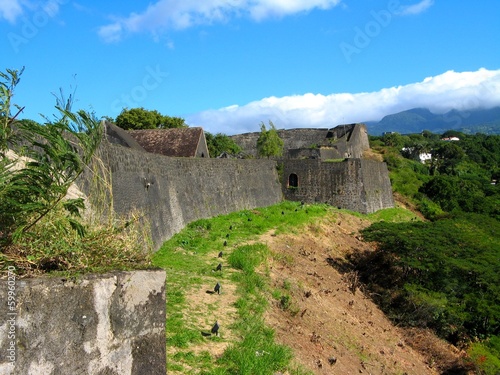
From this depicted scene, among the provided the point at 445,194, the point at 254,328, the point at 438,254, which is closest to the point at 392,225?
the point at 438,254

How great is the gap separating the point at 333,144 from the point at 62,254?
39.4 meters

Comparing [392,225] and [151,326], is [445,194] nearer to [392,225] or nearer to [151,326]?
[392,225]

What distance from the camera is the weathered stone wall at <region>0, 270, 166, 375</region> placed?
9.11ft

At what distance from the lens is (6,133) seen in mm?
3359

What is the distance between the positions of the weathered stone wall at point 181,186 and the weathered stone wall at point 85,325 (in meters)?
4.39

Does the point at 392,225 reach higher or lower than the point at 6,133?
lower

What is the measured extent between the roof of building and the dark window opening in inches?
255

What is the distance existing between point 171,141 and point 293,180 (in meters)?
8.48

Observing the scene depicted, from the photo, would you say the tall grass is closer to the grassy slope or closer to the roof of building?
the grassy slope

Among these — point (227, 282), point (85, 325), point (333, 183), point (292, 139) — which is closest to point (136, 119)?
point (292, 139)

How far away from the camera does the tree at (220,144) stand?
4394cm

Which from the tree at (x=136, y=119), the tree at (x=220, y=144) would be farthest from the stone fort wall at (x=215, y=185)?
the tree at (x=136, y=119)

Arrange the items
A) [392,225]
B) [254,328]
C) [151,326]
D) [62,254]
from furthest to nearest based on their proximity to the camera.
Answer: [392,225]
[254,328]
[151,326]
[62,254]

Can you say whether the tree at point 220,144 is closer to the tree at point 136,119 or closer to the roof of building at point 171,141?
the tree at point 136,119
